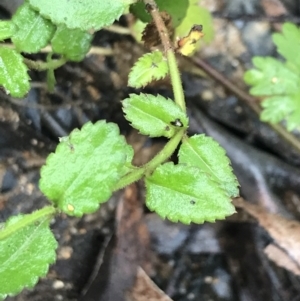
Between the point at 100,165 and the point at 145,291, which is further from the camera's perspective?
the point at 145,291

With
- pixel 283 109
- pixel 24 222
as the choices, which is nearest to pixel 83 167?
pixel 24 222

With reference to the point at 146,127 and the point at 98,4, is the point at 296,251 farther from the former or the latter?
the point at 98,4

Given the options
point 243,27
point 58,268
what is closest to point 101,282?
point 58,268

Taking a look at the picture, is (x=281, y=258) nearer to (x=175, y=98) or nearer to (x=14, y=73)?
(x=175, y=98)

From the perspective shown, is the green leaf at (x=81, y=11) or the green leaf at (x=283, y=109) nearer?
the green leaf at (x=81, y=11)

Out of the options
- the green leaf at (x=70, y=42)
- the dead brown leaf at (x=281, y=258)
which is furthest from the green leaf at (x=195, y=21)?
the dead brown leaf at (x=281, y=258)

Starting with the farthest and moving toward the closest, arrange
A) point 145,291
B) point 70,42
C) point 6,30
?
point 145,291, point 70,42, point 6,30

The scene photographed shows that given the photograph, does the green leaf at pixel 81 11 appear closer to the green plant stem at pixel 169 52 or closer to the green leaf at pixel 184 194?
the green plant stem at pixel 169 52
